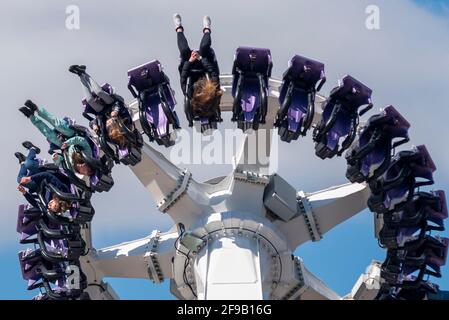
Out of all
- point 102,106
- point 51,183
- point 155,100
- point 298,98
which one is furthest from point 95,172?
point 298,98

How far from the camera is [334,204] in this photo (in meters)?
30.7

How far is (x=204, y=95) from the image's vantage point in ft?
89.6

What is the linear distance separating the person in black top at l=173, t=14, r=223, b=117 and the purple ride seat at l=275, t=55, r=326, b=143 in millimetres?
1589

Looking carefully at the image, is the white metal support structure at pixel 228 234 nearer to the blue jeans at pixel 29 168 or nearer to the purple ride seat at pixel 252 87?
the purple ride seat at pixel 252 87

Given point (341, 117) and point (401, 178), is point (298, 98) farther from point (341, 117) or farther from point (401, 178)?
point (401, 178)

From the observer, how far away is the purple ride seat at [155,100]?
27625 mm

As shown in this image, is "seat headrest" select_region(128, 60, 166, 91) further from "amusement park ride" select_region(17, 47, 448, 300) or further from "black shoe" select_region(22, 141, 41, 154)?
"black shoe" select_region(22, 141, 41, 154)

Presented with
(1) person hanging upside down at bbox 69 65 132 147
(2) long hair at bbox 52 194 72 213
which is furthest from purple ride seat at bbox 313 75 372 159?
(2) long hair at bbox 52 194 72 213

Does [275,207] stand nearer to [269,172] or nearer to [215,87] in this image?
[269,172]

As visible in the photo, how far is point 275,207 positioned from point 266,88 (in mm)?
3723

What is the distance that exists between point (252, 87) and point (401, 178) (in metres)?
4.19

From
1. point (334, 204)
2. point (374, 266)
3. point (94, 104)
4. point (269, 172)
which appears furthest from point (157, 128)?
point (374, 266)

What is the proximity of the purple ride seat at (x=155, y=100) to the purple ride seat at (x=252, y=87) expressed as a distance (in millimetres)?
1513

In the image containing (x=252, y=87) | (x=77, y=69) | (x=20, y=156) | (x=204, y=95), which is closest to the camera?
(x=204, y=95)
